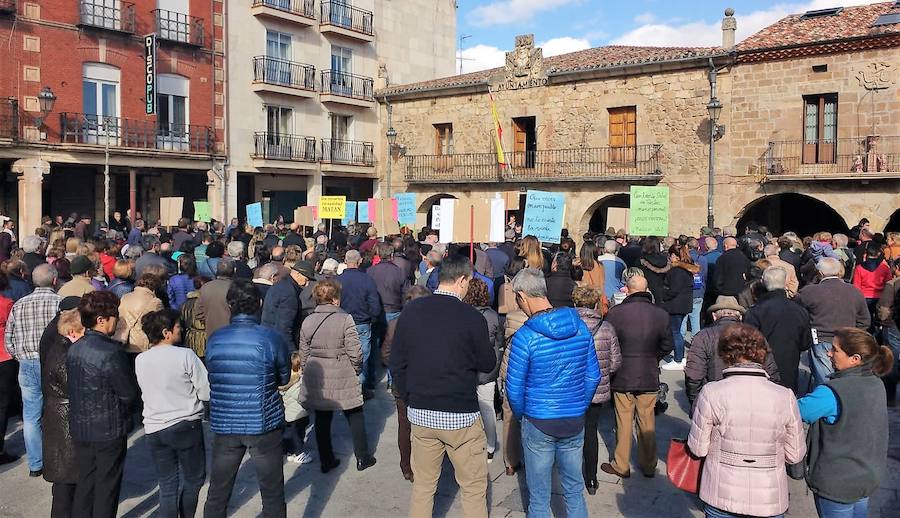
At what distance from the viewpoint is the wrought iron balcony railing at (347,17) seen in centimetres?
2555

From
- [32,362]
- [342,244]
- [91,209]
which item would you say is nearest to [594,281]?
[32,362]

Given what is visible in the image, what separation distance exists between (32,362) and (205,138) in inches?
708

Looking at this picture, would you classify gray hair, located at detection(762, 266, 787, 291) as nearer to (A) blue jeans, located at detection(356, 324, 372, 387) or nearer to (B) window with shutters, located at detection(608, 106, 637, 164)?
(A) blue jeans, located at detection(356, 324, 372, 387)

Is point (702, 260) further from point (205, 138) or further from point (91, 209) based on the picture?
point (91, 209)

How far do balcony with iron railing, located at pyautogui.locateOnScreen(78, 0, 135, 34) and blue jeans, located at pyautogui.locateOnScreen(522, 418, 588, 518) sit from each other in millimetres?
19625

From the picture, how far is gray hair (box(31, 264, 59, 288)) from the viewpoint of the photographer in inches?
229

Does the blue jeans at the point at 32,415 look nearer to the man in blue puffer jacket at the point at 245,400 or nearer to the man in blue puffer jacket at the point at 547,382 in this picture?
Answer: the man in blue puffer jacket at the point at 245,400

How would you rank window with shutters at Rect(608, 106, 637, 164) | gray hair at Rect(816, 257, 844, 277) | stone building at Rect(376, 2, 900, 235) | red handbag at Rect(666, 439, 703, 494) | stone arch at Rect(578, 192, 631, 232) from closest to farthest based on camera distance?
red handbag at Rect(666, 439, 703, 494), gray hair at Rect(816, 257, 844, 277), stone building at Rect(376, 2, 900, 235), window with shutters at Rect(608, 106, 637, 164), stone arch at Rect(578, 192, 631, 232)

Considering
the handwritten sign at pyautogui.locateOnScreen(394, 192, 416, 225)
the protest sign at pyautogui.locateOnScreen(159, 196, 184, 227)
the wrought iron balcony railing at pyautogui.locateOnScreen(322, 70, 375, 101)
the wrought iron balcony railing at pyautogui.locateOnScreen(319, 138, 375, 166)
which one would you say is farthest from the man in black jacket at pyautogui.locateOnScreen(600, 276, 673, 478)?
the wrought iron balcony railing at pyautogui.locateOnScreen(322, 70, 375, 101)

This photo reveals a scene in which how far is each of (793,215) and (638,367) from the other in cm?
1793

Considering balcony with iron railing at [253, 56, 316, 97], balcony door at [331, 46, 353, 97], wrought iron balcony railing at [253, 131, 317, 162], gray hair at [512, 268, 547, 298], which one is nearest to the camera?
gray hair at [512, 268, 547, 298]

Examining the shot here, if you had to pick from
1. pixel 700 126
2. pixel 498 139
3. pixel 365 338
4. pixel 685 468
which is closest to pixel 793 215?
pixel 700 126

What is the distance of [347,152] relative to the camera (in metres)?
26.5

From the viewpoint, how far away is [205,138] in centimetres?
2255
